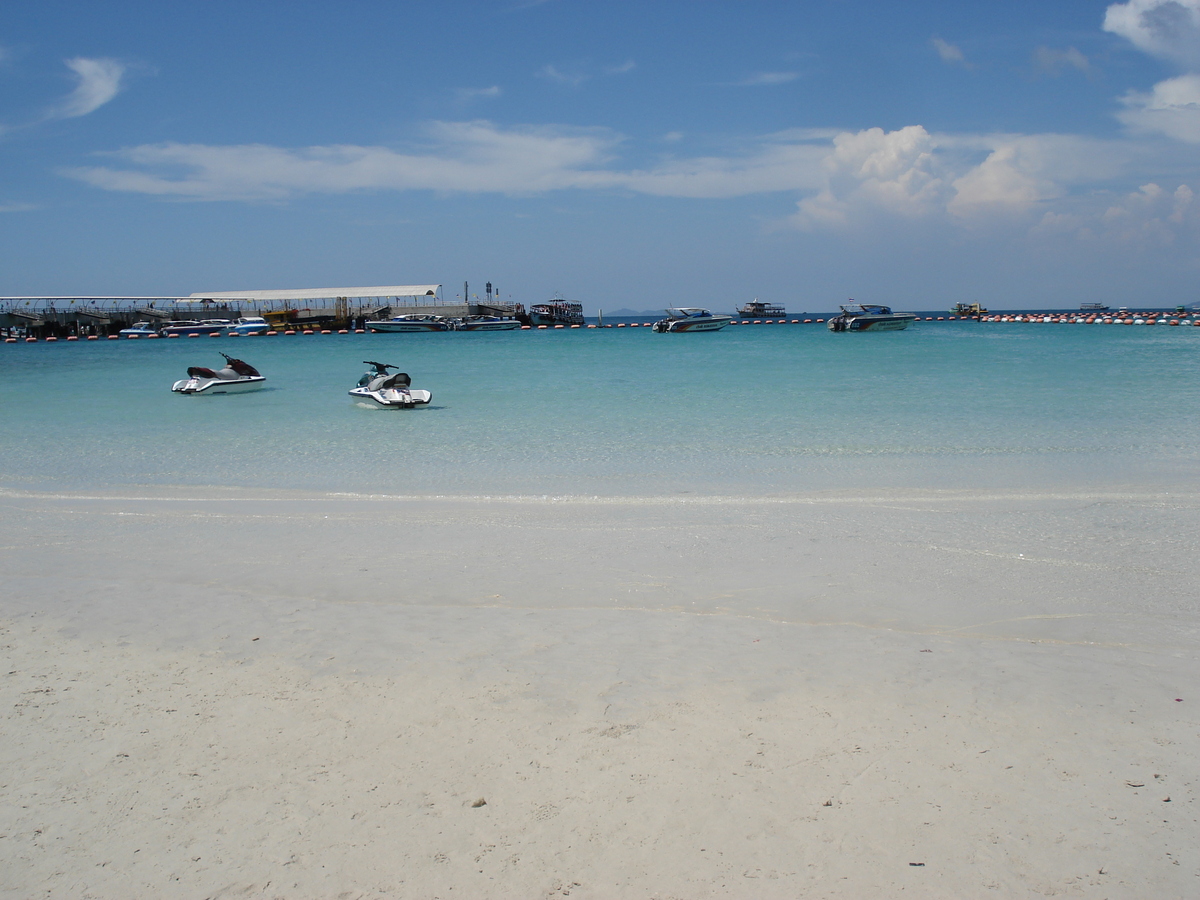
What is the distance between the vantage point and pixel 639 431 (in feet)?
46.1

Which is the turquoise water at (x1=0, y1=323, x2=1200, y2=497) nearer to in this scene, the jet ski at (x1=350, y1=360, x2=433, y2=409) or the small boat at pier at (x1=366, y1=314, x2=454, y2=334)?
the jet ski at (x1=350, y1=360, x2=433, y2=409)

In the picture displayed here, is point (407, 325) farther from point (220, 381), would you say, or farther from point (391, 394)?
point (391, 394)

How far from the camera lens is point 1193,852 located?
2.77m

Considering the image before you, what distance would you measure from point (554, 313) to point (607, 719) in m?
89.6

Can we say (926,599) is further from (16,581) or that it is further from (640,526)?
(16,581)

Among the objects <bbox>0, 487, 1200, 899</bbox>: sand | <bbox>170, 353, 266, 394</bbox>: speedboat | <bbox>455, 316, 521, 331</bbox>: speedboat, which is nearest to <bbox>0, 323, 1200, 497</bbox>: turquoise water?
<bbox>170, 353, 266, 394</bbox>: speedboat

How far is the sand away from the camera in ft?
9.11

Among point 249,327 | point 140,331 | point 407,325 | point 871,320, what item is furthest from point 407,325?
point 871,320

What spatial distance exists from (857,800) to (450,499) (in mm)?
6663

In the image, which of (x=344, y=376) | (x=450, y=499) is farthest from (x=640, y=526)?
(x=344, y=376)

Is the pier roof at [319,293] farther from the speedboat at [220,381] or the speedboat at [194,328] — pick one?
the speedboat at [220,381]

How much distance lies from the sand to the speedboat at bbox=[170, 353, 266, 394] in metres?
16.6

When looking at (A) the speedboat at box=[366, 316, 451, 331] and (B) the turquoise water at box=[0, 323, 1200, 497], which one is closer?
(B) the turquoise water at box=[0, 323, 1200, 497]

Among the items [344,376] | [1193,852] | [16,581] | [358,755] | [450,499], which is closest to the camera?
[1193,852]
